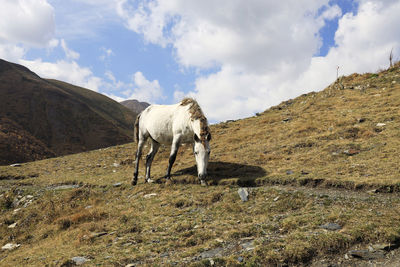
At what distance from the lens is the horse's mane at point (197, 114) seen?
10.9 m

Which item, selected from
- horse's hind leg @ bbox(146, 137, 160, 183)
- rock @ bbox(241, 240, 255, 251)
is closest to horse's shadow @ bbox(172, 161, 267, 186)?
horse's hind leg @ bbox(146, 137, 160, 183)

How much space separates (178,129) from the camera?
12.2 meters

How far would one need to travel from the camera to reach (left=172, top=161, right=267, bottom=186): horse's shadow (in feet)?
36.2

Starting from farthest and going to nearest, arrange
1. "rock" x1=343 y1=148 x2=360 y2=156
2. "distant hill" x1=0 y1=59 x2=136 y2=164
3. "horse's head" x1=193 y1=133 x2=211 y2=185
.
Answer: "distant hill" x1=0 y1=59 x2=136 y2=164
"rock" x1=343 y1=148 x2=360 y2=156
"horse's head" x1=193 y1=133 x2=211 y2=185

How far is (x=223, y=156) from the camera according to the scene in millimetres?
15617

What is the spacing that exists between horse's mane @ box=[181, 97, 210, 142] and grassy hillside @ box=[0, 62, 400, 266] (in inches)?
88.1

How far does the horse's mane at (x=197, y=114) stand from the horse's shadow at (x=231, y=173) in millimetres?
2182

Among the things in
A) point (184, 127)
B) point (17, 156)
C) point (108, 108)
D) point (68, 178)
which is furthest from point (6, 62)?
point (184, 127)

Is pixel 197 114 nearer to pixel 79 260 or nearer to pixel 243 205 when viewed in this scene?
pixel 243 205

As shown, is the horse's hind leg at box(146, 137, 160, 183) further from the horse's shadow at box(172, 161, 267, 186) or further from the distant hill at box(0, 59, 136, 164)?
the distant hill at box(0, 59, 136, 164)

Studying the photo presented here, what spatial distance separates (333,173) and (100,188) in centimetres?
1127

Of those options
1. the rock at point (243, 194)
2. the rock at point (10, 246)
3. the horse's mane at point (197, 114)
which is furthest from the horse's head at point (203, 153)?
the rock at point (10, 246)

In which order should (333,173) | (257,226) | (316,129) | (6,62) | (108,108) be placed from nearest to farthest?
(257,226) < (333,173) < (316,129) < (6,62) < (108,108)

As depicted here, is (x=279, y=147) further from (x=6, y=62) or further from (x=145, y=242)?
(x=6, y=62)
